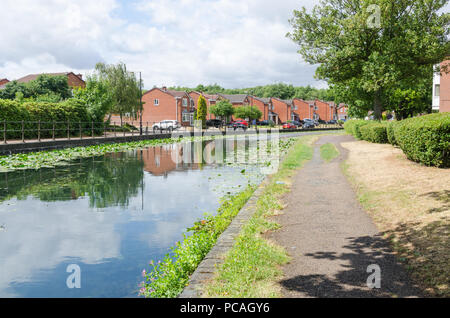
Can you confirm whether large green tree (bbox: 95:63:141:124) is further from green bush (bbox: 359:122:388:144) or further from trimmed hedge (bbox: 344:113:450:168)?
trimmed hedge (bbox: 344:113:450:168)

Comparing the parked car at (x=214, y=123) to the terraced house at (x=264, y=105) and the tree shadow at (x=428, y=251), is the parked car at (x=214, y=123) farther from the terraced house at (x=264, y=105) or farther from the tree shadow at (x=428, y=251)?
the tree shadow at (x=428, y=251)

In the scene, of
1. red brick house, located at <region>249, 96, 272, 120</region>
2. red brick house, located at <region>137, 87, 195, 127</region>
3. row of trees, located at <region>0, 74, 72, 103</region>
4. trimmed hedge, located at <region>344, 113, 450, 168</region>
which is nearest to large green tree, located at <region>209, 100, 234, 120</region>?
red brick house, located at <region>137, 87, 195, 127</region>

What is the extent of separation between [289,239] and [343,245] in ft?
2.86

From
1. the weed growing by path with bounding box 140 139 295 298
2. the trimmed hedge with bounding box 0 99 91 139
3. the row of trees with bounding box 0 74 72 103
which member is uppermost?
the row of trees with bounding box 0 74 72 103

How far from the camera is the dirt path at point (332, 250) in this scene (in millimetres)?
4613

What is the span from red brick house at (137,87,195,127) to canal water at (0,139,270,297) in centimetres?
6241

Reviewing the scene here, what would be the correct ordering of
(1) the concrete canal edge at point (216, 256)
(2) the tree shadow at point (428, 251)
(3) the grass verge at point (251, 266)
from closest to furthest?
1. (3) the grass verge at point (251, 266)
2. (1) the concrete canal edge at point (216, 256)
3. (2) the tree shadow at point (428, 251)

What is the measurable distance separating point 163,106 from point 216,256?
75710 mm

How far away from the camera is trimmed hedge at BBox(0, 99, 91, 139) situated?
2702 cm

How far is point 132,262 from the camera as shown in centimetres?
647

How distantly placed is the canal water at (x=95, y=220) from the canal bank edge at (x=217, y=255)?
1007mm

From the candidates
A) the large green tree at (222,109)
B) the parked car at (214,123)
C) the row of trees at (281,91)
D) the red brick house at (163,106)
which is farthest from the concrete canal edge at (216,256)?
the row of trees at (281,91)

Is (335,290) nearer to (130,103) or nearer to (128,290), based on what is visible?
(128,290)
